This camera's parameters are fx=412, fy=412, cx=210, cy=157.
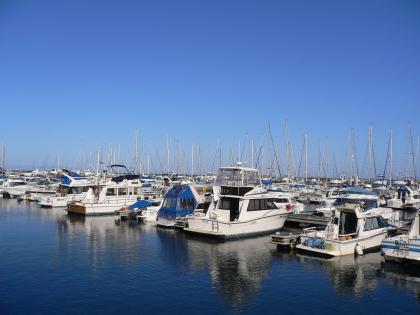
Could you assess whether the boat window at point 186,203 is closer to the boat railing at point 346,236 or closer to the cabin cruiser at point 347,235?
the cabin cruiser at point 347,235

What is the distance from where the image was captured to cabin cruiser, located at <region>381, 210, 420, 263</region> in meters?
22.1

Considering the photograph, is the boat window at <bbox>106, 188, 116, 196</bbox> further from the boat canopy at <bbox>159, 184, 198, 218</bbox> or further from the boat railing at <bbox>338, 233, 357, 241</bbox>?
the boat railing at <bbox>338, 233, 357, 241</bbox>

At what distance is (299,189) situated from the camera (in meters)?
72.8

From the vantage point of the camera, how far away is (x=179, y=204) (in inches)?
1457

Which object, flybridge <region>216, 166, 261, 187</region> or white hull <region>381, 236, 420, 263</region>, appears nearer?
white hull <region>381, 236, 420, 263</region>

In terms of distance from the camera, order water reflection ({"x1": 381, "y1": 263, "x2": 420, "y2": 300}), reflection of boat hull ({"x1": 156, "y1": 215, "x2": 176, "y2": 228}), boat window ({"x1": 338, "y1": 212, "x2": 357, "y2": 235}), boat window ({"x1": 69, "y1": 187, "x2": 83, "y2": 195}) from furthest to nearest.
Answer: boat window ({"x1": 69, "y1": 187, "x2": 83, "y2": 195}), reflection of boat hull ({"x1": 156, "y1": 215, "x2": 176, "y2": 228}), boat window ({"x1": 338, "y1": 212, "x2": 357, "y2": 235}), water reflection ({"x1": 381, "y1": 263, "x2": 420, "y2": 300})

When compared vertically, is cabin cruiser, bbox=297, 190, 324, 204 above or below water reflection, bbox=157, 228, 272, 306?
above

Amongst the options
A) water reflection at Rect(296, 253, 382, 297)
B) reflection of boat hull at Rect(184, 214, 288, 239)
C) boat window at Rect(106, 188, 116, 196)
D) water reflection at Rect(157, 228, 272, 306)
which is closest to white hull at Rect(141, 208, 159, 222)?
water reflection at Rect(157, 228, 272, 306)

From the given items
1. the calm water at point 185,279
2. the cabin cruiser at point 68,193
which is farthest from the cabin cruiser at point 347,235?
the cabin cruiser at point 68,193

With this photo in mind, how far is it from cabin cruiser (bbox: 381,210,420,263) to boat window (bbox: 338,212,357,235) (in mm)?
3302

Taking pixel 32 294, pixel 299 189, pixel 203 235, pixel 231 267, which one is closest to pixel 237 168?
pixel 203 235

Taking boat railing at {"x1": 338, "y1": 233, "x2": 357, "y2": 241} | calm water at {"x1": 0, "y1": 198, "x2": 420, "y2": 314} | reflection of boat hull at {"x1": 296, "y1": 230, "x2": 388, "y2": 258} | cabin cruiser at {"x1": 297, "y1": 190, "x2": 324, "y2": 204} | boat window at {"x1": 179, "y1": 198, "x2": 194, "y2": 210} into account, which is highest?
boat window at {"x1": 179, "y1": 198, "x2": 194, "y2": 210}

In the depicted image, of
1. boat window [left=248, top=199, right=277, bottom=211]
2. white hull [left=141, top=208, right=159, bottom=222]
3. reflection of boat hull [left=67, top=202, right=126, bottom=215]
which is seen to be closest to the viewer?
boat window [left=248, top=199, right=277, bottom=211]

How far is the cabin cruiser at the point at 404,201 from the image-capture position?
55191 mm
